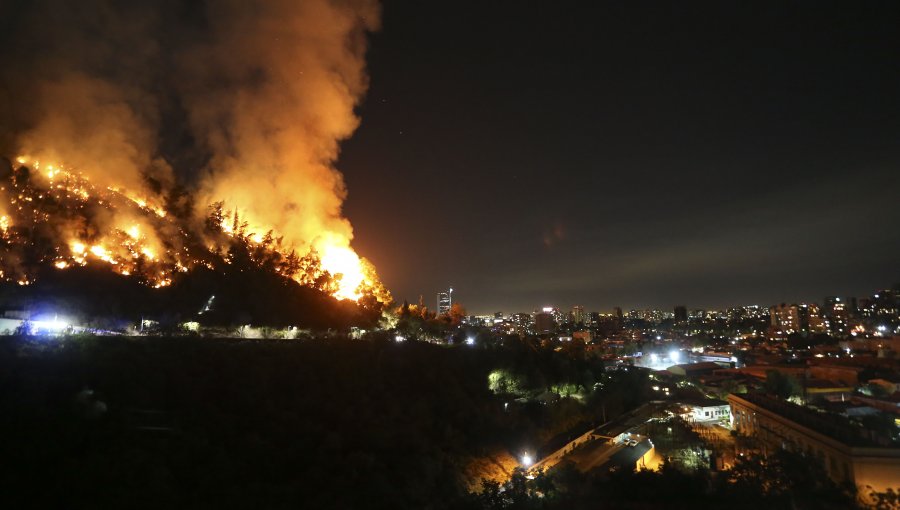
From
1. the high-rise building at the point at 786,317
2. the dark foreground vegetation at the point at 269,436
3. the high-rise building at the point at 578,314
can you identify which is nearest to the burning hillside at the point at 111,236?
the dark foreground vegetation at the point at 269,436

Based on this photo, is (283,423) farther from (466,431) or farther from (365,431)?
(466,431)

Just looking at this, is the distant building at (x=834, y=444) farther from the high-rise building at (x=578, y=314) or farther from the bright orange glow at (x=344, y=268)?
the high-rise building at (x=578, y=314)

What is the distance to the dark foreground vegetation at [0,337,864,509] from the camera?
9875mm

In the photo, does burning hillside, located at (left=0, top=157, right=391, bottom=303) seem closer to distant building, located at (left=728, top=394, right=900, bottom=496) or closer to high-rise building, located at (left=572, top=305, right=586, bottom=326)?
distant building, located at (left=728, top=394, right=900, bottom=496)

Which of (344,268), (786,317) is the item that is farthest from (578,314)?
(344,268)

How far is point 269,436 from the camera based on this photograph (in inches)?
559

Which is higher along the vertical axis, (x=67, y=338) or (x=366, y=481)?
(x=67, y=338)

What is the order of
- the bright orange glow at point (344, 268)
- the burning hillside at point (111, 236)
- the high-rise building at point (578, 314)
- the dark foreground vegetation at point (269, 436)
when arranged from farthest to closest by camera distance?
the high-rise building at point (578, 314) → the bright orange glow at point (344, 268) → the burning hillside at point (111, 236) → the dark foreground vegetation at point (269, 436)

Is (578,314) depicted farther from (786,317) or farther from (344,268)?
(344,268)

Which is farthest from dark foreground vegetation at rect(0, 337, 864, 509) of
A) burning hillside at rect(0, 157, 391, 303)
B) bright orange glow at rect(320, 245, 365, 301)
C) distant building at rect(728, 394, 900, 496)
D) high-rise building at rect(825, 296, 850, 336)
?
Answer: high-rise building at rect(825, 296, 850, 336)

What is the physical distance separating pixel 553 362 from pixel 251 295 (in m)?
17.7

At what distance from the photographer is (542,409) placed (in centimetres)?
2523

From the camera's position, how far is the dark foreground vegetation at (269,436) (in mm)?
9875

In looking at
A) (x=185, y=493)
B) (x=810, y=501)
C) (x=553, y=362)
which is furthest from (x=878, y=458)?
(x=185, y=493)
